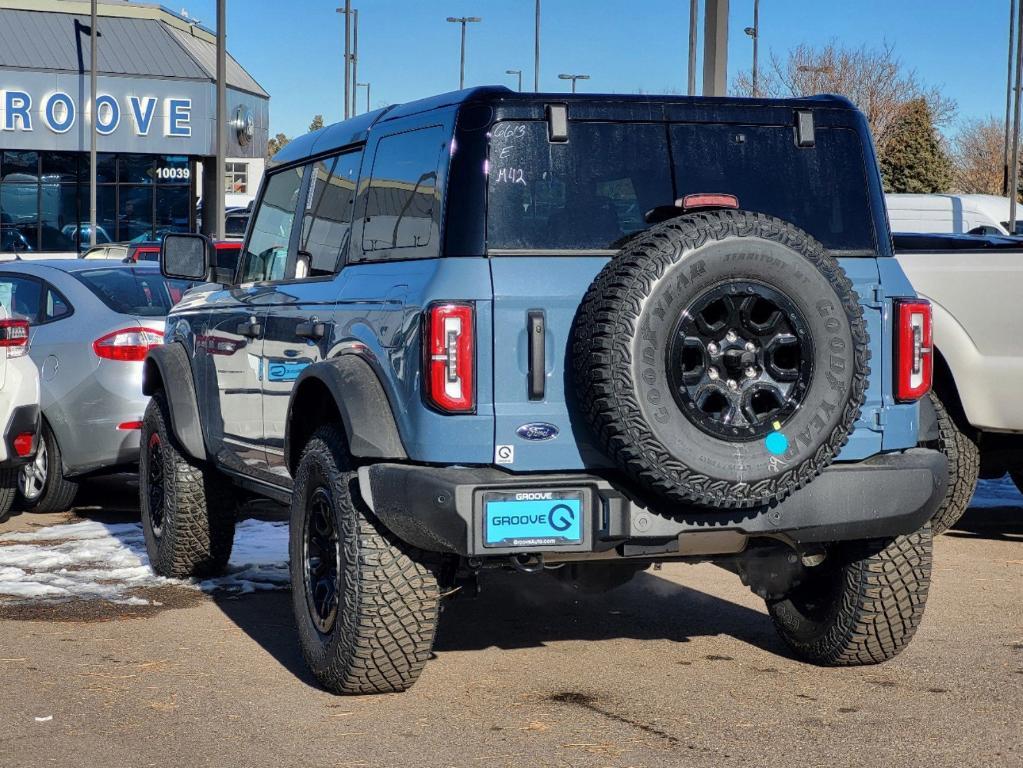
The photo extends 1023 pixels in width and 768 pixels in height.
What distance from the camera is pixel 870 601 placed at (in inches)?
213

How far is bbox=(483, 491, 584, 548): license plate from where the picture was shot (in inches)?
182

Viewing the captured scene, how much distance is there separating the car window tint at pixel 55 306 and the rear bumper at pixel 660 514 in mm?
5082

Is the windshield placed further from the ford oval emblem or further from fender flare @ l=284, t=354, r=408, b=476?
the ford oval emblem

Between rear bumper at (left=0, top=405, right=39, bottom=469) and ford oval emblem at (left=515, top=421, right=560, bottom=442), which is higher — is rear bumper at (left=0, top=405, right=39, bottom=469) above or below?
below

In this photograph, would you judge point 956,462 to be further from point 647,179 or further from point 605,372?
point 605,372

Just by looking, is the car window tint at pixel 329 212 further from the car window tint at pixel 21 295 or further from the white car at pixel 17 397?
the car window tint at pixel 21 295

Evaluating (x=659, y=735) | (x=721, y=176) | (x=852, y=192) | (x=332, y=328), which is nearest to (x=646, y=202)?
(x=721, y=176)

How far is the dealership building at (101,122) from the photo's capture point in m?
43.0

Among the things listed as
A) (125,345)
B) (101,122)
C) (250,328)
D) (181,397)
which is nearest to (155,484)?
(181,397)

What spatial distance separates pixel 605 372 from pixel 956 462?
13.4 feet

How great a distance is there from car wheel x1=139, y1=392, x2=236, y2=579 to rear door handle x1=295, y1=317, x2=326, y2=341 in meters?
1.82

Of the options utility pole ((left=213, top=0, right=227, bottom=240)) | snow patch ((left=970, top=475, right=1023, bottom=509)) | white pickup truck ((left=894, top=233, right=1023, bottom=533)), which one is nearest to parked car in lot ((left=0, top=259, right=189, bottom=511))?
white pickup truck ((left=894, top=233, right=1023, bottom=533))

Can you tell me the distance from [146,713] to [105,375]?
14.2ft

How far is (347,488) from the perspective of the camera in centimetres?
503
